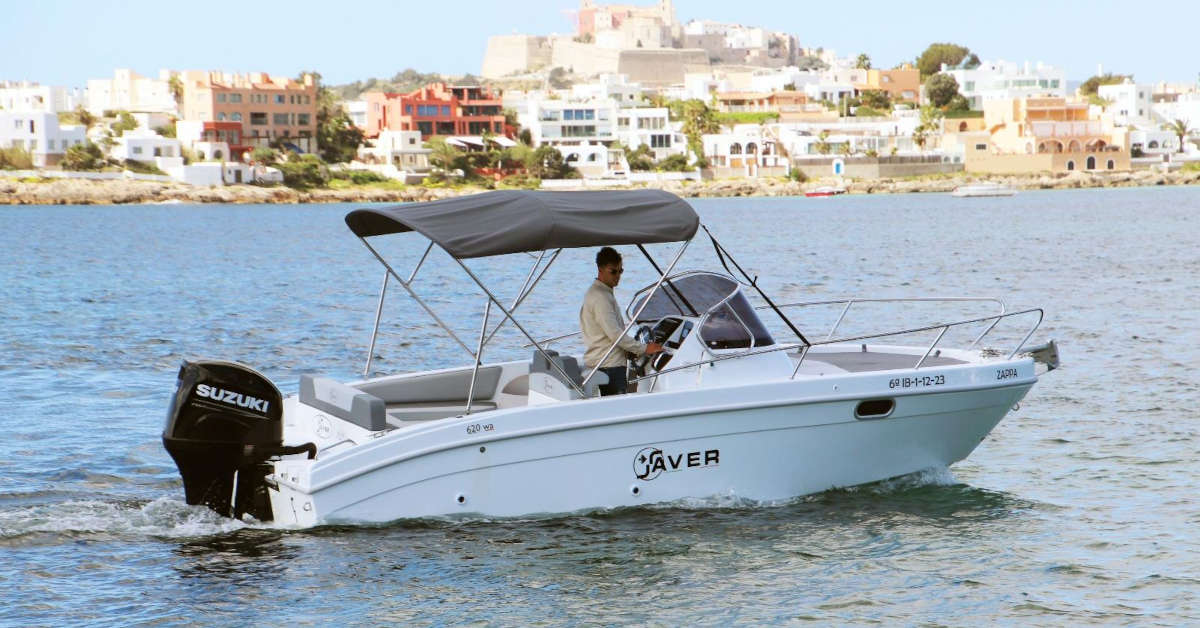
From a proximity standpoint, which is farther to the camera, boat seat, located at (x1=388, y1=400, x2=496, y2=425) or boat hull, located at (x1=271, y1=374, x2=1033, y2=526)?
boat seat, located at (x1=388, y1=400, x2=496, y2=425)

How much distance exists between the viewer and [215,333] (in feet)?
86.9

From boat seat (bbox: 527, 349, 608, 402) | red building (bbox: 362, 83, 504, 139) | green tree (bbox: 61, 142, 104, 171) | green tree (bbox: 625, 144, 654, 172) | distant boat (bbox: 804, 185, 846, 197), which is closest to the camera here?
boat seat (bbox: 527, 349, 608, 402)

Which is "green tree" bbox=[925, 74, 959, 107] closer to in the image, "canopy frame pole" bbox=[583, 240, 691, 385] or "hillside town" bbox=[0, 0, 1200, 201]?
"hillside town" bbox=[0, 0, 1200, 201]

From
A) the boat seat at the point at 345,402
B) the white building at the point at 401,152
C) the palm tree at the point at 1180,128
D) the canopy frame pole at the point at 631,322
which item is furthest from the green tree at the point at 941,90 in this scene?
the boat seat at the point at 345,402

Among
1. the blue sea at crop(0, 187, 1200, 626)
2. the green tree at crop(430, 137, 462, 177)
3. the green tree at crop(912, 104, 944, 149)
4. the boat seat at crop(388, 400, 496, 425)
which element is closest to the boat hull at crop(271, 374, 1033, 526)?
the blue sea at crop(0, 187, 1200, 626)

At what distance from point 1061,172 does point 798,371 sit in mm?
138625

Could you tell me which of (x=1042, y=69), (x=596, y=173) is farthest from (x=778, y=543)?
(x=1042, y=69)

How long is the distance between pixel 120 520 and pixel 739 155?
13479 centimetres

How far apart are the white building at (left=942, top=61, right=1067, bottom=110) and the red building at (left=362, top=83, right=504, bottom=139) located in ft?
214

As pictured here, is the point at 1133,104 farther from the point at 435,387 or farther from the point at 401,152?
the point at 435,387

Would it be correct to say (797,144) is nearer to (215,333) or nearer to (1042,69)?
(1042,69)

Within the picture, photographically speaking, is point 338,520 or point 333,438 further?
point 333,438

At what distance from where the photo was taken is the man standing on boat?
10719 millimetres

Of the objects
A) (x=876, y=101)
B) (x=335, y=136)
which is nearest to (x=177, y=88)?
(x=335, y=136)
